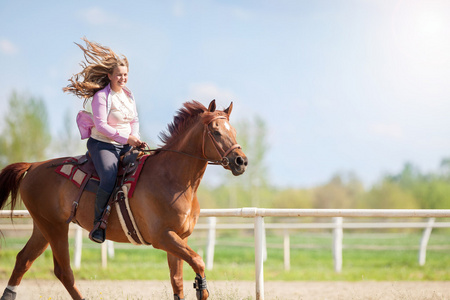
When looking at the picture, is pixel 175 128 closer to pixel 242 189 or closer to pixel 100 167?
pixel 100 167

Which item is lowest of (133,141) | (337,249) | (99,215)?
(337,249)

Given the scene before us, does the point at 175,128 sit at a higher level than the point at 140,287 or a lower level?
higher

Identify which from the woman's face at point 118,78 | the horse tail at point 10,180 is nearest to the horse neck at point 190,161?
the woman's face at point 118,78

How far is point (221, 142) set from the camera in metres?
4.29

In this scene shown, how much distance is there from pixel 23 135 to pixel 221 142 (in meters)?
31.9

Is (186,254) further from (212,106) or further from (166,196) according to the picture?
(212,106)

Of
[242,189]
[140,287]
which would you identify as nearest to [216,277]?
[140,287]

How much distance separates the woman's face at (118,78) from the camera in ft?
16.1

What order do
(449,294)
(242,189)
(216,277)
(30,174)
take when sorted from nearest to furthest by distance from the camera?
(30,174) < (449,294) < (216,277) < (242,189)

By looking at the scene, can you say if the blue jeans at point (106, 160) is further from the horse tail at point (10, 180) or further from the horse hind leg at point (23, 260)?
the horse hind leg at point (23, 260)

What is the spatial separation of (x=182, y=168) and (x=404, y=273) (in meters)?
7.30

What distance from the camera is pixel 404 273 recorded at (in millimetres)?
9969

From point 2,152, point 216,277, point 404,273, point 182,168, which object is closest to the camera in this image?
point 182,168

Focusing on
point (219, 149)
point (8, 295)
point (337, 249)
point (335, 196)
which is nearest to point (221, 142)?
point (219, 149)
